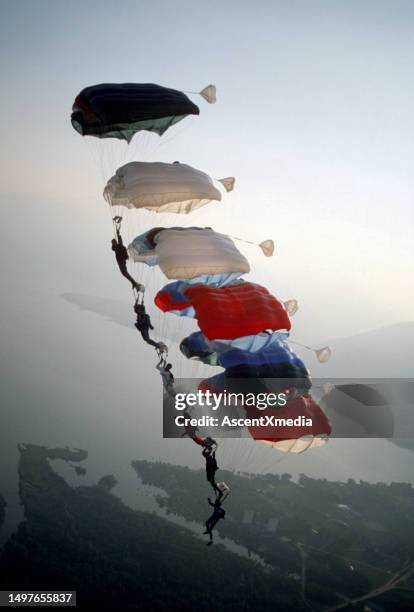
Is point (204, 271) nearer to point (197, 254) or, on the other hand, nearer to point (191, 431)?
point (197, 254)

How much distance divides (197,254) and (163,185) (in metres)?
1.67

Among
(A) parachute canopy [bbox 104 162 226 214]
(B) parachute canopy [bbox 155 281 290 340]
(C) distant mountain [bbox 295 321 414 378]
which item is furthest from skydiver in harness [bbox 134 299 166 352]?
(C) distant mountain [bbox 295 321 414 378]

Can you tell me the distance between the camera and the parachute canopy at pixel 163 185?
8758mm

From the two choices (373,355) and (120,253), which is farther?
(373,355)

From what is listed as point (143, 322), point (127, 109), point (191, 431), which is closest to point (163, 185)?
point (127, 109)

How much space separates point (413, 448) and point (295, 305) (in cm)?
5306

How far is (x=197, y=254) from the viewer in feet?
27.7

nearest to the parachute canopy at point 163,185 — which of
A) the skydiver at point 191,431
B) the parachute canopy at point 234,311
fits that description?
the parachute canopy at point 234,311

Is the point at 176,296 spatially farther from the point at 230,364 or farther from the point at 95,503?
the point at 95,503

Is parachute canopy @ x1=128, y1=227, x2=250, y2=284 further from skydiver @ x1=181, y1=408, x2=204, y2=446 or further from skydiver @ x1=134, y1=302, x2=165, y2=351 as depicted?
skydiver @ x1=181, y1=408, x2=204, y2=446

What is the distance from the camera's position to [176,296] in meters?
9.93

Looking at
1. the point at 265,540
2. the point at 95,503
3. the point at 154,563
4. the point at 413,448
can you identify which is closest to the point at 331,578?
the point at 265,540

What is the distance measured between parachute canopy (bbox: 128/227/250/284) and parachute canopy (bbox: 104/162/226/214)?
69cm

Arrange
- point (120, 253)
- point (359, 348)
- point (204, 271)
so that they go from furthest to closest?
point (359, 348) → point (120, 253) → point (204, 271)
